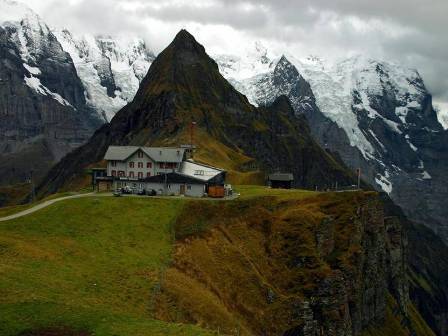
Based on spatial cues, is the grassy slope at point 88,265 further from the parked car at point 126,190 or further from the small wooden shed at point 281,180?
the small wooden shed at point 281,180

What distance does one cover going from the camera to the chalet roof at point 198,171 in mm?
135375

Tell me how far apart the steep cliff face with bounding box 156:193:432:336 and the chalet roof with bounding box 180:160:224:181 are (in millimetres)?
17078

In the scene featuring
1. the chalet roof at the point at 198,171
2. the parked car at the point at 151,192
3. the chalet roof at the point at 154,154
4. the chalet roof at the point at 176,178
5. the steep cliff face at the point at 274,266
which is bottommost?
the steep cliff face at the point at 274,266

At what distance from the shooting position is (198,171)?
140125mm

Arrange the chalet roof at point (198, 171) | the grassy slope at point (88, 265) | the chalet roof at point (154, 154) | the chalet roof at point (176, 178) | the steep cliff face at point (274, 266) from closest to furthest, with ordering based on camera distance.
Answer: the grassy slope at point (88, 265)
the steep cliff face at point (274, 266)
the chalet roof at point (176, 178)
the chalet roof at point (198, 171)
the chalet roof at point (154, 154)

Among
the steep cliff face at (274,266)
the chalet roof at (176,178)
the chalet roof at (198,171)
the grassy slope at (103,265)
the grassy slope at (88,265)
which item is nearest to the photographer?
the grassy slope at (88,265)

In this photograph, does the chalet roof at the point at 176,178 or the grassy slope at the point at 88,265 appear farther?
the chalet roof at the point at 176,178

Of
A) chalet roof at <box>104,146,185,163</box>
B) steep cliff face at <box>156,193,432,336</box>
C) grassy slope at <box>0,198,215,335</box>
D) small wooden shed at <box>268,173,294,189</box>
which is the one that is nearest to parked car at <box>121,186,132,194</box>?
grassy slope at <box>0,198,215,335</box>

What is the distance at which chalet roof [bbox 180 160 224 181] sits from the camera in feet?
444

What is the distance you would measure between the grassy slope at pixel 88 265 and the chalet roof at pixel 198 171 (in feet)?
59.3

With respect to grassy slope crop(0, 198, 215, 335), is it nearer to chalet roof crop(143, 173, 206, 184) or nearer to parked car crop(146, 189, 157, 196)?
parked car crop(146, 189, 157, 196)

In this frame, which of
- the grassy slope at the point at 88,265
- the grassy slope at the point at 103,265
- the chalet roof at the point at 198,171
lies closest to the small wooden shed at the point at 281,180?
the chalet roof at the point at 198,171

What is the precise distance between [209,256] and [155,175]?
4013 cm

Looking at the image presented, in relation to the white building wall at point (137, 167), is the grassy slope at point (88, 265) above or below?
below
